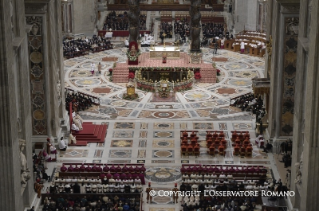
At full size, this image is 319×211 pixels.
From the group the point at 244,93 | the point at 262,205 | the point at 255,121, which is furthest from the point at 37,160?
the point at 244,93

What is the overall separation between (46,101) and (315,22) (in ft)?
54.1

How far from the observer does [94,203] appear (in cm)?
3038

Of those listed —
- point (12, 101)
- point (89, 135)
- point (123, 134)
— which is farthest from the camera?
point (123, 134)

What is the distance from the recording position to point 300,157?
1123 inches

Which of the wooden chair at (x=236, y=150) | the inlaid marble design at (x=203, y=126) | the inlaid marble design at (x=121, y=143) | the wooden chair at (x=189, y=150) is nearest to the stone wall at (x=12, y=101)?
the inlaid marble design at (x=121, y=143)

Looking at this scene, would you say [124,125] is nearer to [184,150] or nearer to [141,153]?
[141,153]

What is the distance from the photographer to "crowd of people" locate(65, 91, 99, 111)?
1756 inches

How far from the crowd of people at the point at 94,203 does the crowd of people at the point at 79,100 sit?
13057mm

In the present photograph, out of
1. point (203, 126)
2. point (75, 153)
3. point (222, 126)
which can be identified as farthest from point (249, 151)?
point (75, 153)

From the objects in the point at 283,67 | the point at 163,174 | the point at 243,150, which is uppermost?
the point at 283,67

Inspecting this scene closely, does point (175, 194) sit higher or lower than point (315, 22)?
lower

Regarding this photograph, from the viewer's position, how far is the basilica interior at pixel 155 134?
26922 millimetres

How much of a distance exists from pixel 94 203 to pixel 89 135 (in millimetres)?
10196

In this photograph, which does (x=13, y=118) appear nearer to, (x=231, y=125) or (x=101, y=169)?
(x=101, y=169)
